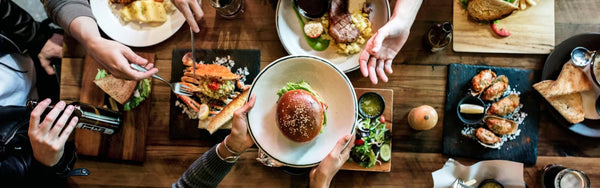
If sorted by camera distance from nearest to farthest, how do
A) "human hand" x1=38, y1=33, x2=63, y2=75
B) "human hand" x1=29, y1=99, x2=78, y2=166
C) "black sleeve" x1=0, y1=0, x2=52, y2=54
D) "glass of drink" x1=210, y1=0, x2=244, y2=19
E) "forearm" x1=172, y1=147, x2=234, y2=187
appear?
"human hand" x1=29, y1=99, x2=78, y2=166, "forearm" x1=172, y1=147, x2=234, y2=187, "glass of drink" x1=210, y1=0, x2=244, y2=19, "black sleeve" x1=0, y1=0, x2=52, y2=54, "human hand" x1=38, y1=33, x2=63, y2=75

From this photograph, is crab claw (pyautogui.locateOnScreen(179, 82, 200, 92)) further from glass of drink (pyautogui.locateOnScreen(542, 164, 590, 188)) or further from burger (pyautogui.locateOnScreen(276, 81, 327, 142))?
glass of drink (pyautogui.locateOnScreen(542, 164, 590, 188))

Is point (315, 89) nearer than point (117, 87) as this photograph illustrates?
Yes

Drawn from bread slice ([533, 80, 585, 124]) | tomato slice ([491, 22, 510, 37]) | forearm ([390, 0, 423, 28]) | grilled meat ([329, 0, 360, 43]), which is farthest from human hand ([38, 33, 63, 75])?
bread slice ([533, 80, 585, 124])

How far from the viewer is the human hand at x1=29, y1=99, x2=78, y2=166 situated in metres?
1.43

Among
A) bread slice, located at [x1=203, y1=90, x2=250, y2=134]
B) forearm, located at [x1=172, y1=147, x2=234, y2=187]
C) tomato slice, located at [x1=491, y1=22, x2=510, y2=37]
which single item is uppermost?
tomato slice, located at [x1=491, y1=22, x2=510, y2=37]

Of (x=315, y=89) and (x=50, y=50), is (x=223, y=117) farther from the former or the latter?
(x=50, y=50)

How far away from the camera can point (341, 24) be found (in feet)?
6.11

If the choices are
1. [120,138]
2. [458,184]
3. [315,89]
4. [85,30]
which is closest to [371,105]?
[315,89]

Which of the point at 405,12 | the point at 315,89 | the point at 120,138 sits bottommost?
the point at 120,138

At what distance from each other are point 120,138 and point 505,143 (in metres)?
2.44

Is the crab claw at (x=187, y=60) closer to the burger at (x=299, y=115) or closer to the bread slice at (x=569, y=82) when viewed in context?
the burger at (x=299, y=115)

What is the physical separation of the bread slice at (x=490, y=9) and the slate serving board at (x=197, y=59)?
4.49 ft

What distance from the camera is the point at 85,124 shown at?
178cm

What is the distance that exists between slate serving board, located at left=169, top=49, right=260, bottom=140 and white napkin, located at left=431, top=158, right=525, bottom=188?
4.37 ft
